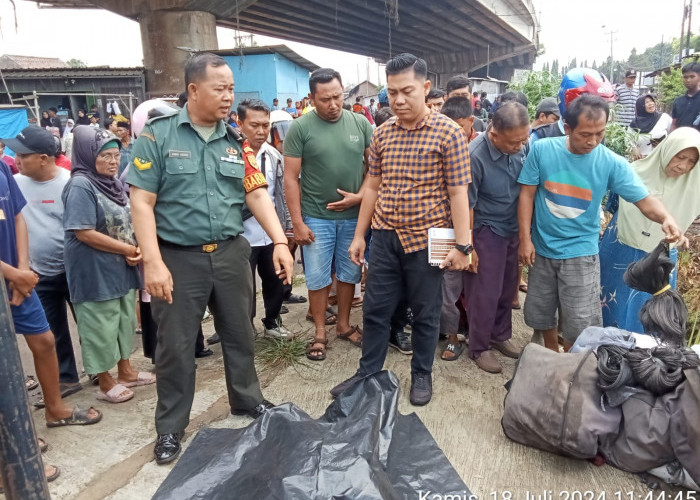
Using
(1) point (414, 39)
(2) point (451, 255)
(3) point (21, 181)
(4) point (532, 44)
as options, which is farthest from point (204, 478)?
(4) point (532, 44)

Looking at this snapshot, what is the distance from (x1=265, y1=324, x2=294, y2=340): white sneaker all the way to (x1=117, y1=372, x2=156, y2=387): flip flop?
0.93 m

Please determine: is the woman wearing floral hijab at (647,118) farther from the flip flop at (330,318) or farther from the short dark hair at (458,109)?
the flip flop at (330,318)

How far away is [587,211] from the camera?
2.80 meters

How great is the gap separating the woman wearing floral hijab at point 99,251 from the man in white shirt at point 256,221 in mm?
902

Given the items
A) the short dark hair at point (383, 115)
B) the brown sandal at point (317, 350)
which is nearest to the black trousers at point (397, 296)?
the brown sandal at point (317, 350)

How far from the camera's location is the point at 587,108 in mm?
2568

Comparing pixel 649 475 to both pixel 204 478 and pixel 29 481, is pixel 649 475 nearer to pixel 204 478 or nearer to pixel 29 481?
pixel 204 478

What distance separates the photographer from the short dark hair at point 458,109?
12.1ft

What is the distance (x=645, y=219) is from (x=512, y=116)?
3.49 feet

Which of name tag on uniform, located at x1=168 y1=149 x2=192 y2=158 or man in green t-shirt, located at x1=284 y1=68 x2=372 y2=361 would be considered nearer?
name tag on uniform, located at x1=168 y1=149 x2=192 y2=158

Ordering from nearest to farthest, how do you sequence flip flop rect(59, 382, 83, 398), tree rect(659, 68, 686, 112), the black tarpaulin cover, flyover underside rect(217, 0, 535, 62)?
the black tarpaulin cover, flip flop rect(59, 382, 83, 398), tree rect(659, 68, 686, 112), flyover underside rect(217, 0, 535, 62)

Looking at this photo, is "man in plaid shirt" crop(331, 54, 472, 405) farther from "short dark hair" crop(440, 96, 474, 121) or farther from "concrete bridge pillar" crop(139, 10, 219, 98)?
"concrete bridge pillar" crop(139, 10, 219, 98)

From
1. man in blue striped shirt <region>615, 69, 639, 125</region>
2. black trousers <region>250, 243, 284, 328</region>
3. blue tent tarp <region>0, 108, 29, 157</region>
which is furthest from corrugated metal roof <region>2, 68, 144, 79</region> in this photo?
black trousers <region>250, 243, 284, 328</region>

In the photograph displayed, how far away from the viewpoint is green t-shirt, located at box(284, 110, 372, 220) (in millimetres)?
3297
